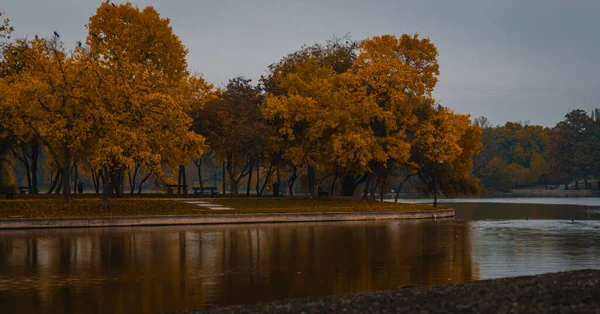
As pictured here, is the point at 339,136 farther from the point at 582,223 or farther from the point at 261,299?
the point at 261,299

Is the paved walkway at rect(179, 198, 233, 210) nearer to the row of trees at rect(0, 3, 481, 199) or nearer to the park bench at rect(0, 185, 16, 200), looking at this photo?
the row of trees at rect(0, 3, 481, 199)

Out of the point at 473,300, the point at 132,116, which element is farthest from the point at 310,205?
the point at 473,300

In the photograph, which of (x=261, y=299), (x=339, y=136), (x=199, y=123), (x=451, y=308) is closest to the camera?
(x=451, y=308)

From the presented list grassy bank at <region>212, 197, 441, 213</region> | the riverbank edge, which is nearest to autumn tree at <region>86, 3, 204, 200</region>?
the riverbank edge

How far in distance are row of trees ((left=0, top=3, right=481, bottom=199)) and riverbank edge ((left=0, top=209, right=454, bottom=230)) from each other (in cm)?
434

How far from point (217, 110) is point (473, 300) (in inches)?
2240

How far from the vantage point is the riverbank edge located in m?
47.9

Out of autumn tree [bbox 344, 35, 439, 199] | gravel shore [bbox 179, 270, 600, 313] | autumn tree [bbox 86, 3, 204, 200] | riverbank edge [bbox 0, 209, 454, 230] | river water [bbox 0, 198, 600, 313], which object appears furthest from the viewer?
autumn tree [bbox 344, 35, 439, 199]

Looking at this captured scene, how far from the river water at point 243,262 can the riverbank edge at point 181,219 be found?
224cm

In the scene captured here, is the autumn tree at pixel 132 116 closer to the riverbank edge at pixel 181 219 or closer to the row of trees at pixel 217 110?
the row of trees at pixel 217 110

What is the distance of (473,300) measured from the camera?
15.8m

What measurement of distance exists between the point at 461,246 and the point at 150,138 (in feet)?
93.1

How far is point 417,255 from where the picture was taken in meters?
31.2

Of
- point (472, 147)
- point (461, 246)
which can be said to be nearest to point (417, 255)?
point (461, 246)
